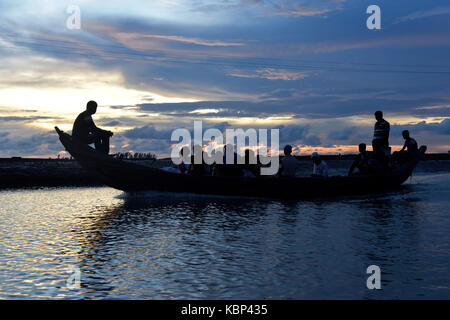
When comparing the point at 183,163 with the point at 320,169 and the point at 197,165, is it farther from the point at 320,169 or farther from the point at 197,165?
the point at 320,169

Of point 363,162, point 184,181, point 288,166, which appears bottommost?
point 184,181

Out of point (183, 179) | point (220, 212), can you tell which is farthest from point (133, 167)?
point (220, 212)

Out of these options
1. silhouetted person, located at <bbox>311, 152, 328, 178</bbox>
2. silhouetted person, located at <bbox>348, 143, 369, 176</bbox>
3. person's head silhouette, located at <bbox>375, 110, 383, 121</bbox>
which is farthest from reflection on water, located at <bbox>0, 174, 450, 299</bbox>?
person's head silhouette, located at <bbox>375, 110, 383, 121</bbox>

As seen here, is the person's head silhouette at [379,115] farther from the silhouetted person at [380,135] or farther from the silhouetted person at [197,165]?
the silhouetted person at [197,165]

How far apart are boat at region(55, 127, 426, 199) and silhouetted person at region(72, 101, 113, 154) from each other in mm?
241

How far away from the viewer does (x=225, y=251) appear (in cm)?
838

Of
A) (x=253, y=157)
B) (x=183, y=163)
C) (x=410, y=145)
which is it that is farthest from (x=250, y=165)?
(x=410, y=145)

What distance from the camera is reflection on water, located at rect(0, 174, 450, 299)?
6082mm

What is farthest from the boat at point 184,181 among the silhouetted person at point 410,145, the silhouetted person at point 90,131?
the silhouetted person at point 410,145

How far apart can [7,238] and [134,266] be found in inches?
160

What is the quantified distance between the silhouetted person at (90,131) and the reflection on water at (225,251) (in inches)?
117

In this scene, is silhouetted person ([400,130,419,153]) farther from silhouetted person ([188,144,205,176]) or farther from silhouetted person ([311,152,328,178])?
silhouetted person ([188,144,205,176])

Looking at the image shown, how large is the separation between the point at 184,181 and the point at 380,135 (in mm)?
9068
